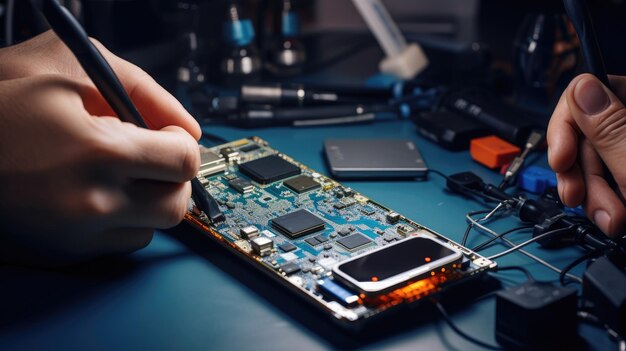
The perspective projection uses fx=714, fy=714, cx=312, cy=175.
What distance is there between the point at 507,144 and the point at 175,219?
60 centimetres

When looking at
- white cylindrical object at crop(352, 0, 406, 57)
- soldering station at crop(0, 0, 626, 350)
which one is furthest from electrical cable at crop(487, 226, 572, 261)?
white cylindrical object at crop(352, 0, 406, 57)

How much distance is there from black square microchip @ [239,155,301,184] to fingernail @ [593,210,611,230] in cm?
42

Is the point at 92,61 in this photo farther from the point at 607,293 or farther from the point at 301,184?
the point at 607,293

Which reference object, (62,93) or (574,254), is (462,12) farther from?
(62,93)

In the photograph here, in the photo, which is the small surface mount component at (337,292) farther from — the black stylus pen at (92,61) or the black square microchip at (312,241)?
the black stylus pen at (92,61)

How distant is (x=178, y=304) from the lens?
83cm

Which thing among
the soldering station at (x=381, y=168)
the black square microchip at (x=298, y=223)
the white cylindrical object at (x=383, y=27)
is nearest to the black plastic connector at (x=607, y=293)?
the soldering station at (x=381, y=168)

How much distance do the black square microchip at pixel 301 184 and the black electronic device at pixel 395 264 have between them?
22 centimetres

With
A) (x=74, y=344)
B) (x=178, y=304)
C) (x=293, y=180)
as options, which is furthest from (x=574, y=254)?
(x=74, y=344)

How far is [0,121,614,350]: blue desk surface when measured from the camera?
2.49ft

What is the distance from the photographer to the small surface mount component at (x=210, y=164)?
1066mm

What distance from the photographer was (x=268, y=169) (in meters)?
1.06

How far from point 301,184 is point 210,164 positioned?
0.15 m

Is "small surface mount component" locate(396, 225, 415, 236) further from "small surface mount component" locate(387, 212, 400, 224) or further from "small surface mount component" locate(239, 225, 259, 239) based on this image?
"small surface mount component" locate(239, 225, 259, 239)
